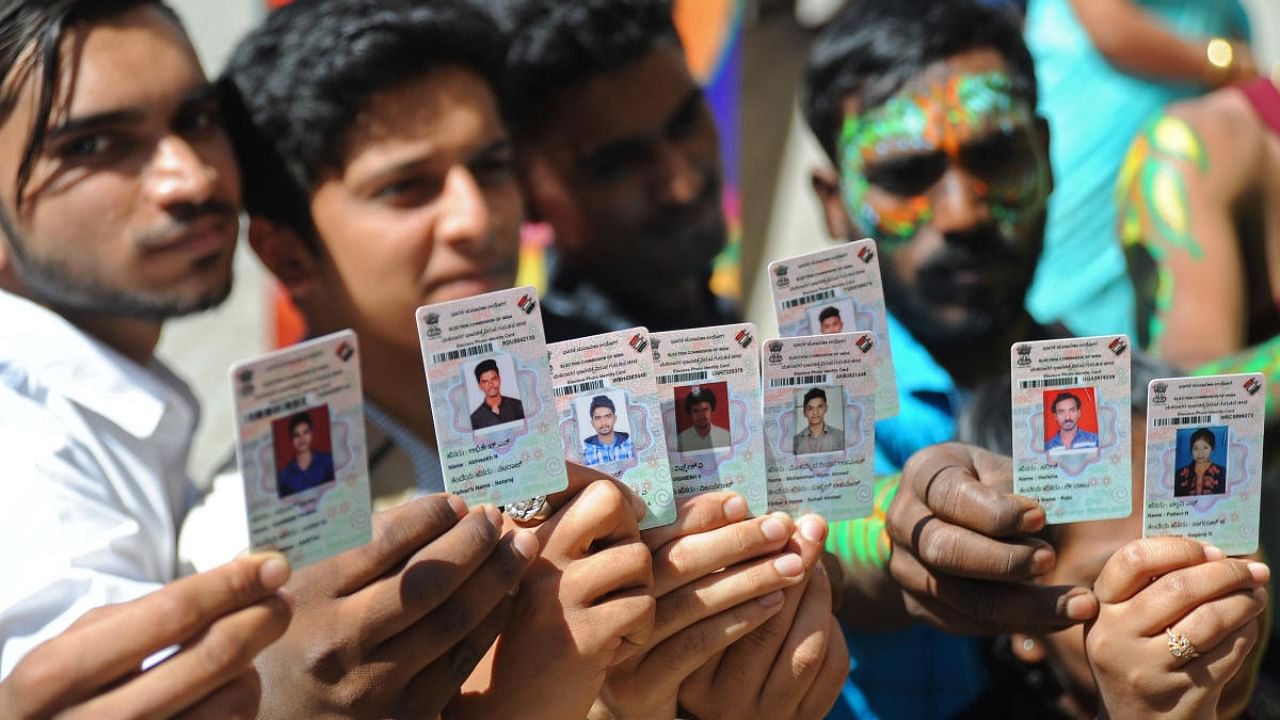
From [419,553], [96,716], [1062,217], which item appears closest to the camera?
[96,716]

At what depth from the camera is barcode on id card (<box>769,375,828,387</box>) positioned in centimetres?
159

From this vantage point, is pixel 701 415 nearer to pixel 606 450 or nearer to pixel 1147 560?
pixel 606 450

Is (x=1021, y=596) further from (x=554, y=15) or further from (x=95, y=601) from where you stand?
(x=554, y=15)

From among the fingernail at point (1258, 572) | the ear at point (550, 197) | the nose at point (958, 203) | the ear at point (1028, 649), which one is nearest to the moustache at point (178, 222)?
the ear at point (550, 197)

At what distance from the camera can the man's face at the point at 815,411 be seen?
1.61 m

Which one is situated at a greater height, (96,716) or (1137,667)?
(96,716)

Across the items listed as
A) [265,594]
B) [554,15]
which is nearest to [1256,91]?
[554,15]

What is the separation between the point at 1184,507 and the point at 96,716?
123 cm

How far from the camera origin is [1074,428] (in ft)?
5.27

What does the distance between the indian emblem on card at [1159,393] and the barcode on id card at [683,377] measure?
53 centimetres

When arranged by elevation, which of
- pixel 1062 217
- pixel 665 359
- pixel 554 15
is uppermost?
pixel 554 15

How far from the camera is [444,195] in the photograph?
2158mm

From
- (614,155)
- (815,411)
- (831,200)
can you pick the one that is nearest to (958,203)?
(831,200)

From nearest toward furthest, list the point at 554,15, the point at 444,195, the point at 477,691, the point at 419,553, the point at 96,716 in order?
the point at 96,716, the point at 419,553, the point at 477,691, the point at 444,195, the point at 554,15
